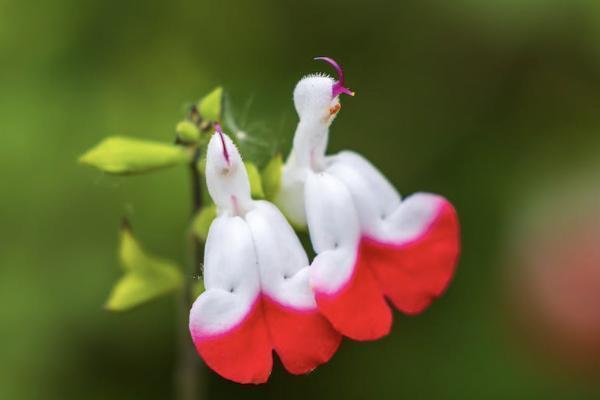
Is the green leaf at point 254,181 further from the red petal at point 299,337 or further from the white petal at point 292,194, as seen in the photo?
the red petal at point 299,337

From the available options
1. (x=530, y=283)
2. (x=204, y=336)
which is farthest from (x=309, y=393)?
(x=204, y=336)

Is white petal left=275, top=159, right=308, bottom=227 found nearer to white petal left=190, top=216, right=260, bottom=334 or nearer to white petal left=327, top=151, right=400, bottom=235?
white petal left=327, top=151, right=400, bottom=235

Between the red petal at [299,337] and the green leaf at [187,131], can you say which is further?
the green leaf at [187,131]

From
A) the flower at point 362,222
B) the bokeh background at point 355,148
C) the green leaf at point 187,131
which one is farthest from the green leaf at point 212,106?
the bokeh background at point 355,148

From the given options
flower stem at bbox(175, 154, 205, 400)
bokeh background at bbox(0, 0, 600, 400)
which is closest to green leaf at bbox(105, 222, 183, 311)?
flower stem at bbox(175, 154, 205, 400)

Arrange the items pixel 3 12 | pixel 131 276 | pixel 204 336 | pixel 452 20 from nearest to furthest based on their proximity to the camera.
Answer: pixel 204 336, pixel 131 276, pixel 3 12, pixel 452 20

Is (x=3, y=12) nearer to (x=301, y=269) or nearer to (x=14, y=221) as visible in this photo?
(x=14, y=221)
